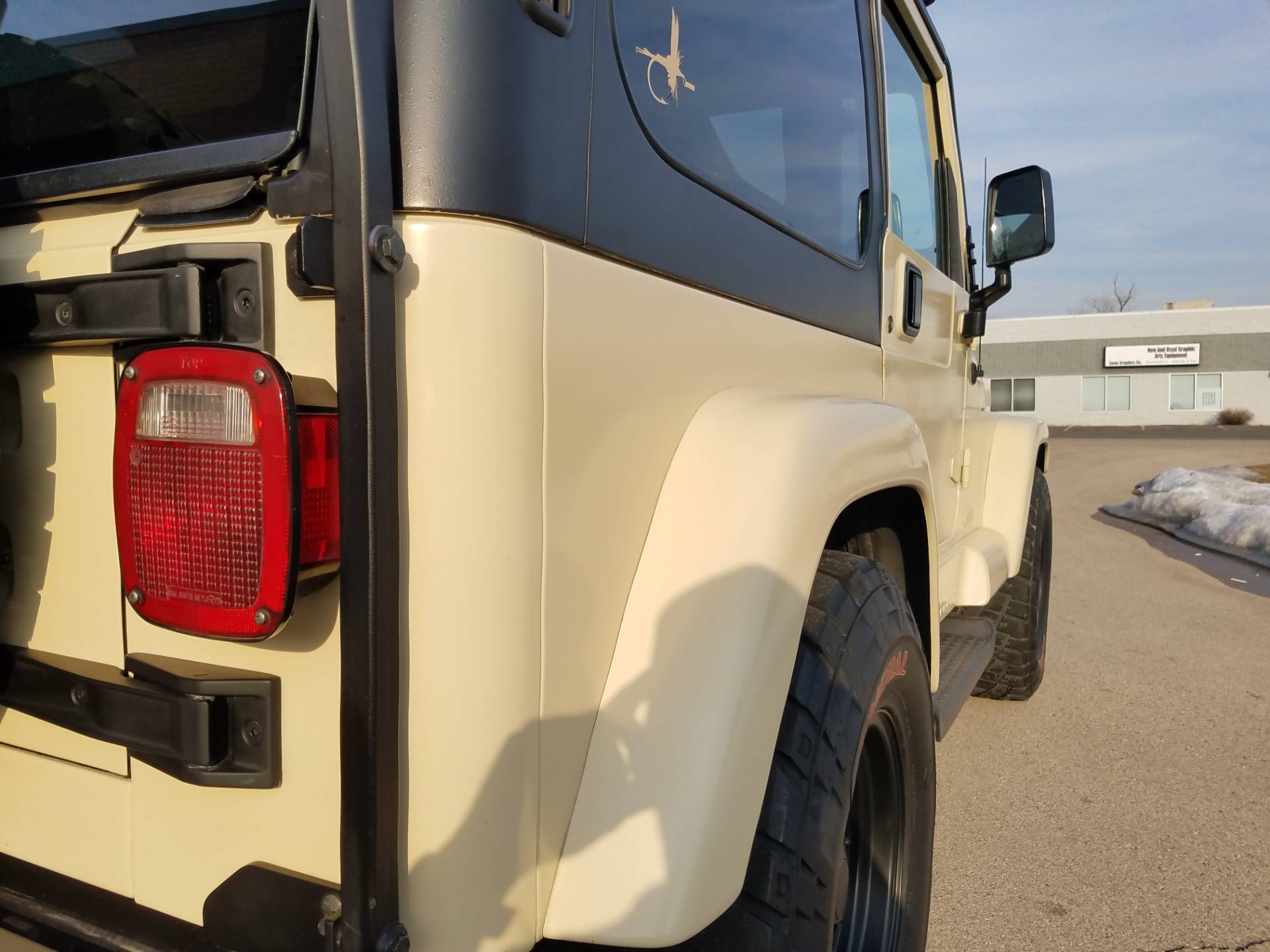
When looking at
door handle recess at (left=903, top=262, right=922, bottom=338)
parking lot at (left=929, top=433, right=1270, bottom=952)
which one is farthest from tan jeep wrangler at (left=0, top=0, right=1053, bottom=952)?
parking lot at (left=929, top=433, right=1270, bottom=952)

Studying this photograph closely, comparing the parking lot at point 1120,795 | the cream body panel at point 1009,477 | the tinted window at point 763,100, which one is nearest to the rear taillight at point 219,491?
the tinted window at point 763,100

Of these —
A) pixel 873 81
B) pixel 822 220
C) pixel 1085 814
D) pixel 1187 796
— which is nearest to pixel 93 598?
pixel 822 220

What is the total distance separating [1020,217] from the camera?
11.3ft

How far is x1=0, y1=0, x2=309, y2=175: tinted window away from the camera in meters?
1.18

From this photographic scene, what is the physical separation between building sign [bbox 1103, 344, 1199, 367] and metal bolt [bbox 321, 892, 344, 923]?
3959 centimetres

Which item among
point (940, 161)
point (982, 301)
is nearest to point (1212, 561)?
point (982, 301)

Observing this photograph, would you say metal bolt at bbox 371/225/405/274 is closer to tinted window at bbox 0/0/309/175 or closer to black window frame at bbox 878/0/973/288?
tinted window at bbox 0/0/309/175

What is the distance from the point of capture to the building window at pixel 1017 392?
120 feet

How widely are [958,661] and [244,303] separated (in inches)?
103

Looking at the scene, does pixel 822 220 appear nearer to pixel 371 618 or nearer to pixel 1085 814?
pixel 371 618

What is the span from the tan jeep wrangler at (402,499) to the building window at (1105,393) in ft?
127

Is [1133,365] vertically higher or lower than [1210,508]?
higher

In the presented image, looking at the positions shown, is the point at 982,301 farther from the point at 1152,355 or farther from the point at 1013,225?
the point at 1152,355

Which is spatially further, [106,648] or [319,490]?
[106,648]
